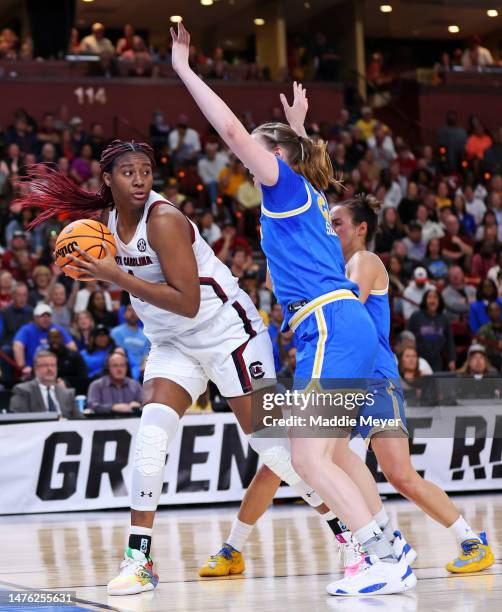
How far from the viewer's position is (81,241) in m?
5.20

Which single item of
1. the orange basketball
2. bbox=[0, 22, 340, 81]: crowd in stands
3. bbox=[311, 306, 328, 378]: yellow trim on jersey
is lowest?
bbox=[311, 306, 328, 378]: yellow trim on jersey

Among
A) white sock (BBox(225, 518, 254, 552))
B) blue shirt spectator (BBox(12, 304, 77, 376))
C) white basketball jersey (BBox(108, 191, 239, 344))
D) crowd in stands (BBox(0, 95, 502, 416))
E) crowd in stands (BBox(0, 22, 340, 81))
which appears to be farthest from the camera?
crowd in stands (BBox(0, 22, 340, 81))

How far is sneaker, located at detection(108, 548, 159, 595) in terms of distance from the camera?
5.08 m

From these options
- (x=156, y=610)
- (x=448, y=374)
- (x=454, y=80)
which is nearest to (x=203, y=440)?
(x=448, y=374)

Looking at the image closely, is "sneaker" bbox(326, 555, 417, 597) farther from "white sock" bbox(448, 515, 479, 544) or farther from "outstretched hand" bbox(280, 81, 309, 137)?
"outstretched hand" bbox(280, 81, 309, 137)

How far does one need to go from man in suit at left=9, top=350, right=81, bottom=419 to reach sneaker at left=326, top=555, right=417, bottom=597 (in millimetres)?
6243

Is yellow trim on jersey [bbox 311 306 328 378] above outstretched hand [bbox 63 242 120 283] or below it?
below

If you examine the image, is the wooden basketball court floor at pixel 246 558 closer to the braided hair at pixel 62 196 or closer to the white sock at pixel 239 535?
the white sock at pixel 239 535

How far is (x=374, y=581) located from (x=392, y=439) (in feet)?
3.06

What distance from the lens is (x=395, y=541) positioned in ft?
18.6

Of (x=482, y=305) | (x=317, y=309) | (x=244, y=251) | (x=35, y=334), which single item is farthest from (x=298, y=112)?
(x=482, y=305)

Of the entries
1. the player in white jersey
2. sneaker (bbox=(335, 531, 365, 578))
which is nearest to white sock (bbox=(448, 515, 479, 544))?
sneaker (bbox=(335, 531, 365, 578))

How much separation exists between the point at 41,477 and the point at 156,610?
18.0ft

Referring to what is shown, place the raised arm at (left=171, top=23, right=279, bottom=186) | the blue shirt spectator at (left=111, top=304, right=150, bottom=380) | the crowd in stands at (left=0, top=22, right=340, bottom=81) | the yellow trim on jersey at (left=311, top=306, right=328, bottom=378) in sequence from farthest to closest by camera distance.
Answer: the crowd in stands at (left=0, top=22, right=340, bottom=81) < the blue shirt spectator at (left=111, top=304, right=150, bottom=380) < the yellow trim on jersey at (left=311, top=306, right=328, bottom=378) < the raised arm at (left=171, top=23, right=279, bottom=186)
